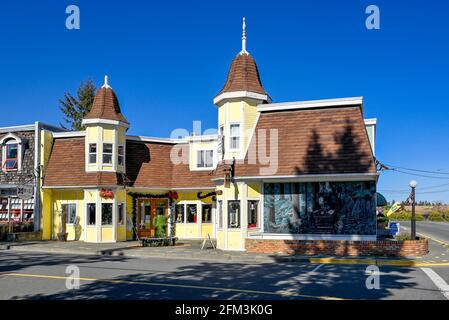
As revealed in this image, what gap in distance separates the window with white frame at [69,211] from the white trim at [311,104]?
13.3 meters

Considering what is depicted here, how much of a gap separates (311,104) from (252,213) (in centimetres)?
592

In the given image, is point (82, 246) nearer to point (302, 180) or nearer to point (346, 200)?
point (302, 180)

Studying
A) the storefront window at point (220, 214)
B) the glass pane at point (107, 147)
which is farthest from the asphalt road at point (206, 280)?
the glass pane at point (107, 147)

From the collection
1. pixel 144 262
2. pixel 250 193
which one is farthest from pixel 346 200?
pixel 144 262

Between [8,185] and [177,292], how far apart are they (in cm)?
2097

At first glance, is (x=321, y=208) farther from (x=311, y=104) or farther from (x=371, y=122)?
(x=371, y=122)

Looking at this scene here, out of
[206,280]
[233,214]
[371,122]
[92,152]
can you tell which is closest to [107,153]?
[92,152]

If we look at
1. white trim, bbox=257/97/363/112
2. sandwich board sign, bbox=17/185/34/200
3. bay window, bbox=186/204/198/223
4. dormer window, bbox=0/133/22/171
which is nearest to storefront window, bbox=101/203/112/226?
sandwich board sign, bbox=17/185/34/200

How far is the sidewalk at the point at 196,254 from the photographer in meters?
18.8

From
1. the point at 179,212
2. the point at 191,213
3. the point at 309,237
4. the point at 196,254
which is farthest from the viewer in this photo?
the point at 179,212

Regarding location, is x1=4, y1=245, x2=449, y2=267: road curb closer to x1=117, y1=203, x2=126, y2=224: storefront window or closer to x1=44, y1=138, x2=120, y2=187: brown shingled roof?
x1=117, y1=203, x2=126, y2=224: storefront window

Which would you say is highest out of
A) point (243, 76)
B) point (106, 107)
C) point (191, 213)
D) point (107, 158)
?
point (243, 76)

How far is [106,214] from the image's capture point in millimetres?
27609

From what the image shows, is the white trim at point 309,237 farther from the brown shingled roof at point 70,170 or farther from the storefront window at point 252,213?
the brown shingled roof at point 70,170
